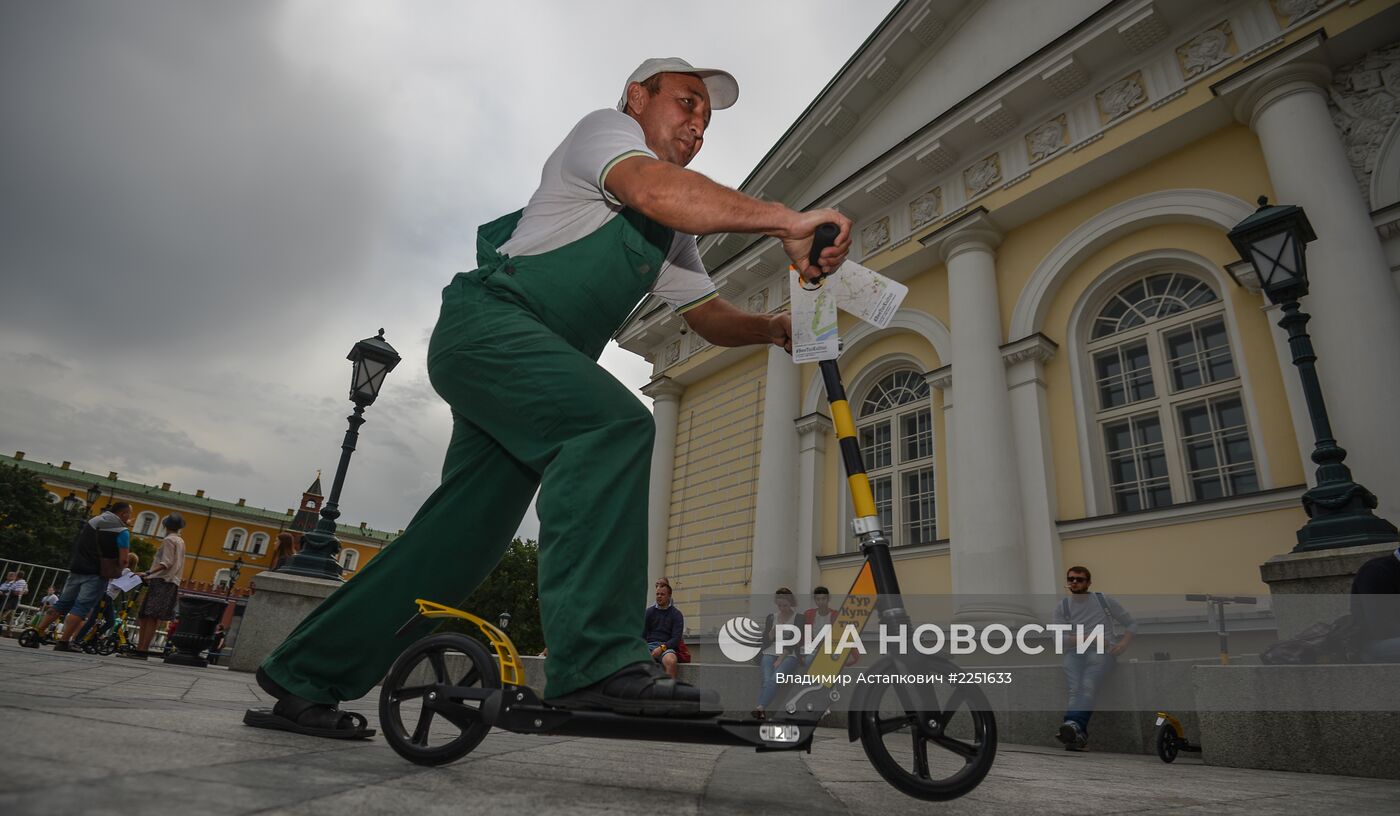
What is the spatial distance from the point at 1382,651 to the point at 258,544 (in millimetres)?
75094

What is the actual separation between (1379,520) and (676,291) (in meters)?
5.19

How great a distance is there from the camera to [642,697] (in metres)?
1.42

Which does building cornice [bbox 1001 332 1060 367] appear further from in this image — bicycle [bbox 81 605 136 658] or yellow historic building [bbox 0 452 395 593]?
yellow historic building [bbox 0 452 395 593]

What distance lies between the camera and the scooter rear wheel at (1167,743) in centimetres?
450

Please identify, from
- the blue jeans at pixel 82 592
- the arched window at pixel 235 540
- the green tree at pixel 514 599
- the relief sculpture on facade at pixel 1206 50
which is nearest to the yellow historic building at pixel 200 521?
the arched window at pixel 235 540

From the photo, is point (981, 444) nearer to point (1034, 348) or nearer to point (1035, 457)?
point (1035, 457)

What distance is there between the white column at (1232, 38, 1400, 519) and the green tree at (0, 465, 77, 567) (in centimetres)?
5219

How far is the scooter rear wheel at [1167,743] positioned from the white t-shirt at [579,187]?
192 inches

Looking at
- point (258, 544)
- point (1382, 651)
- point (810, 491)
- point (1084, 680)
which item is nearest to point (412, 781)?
point (1382, 651)

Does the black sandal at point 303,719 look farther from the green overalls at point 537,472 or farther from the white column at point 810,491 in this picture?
the white column at point 810,491

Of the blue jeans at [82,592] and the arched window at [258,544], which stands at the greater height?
the arched window at [258,544]

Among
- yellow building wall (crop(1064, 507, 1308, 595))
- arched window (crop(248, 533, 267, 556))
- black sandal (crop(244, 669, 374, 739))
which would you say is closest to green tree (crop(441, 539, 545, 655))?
arched window (crop(248, 533, 267, 556))

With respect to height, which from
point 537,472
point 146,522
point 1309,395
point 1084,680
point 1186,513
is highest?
point 146,522

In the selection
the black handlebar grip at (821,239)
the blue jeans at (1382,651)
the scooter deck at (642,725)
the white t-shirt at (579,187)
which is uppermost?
the white t-shirt at (579,187)
